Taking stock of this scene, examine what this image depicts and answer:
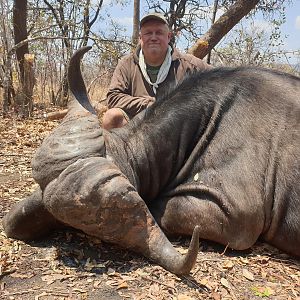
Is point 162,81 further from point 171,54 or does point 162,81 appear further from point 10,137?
point 10,137

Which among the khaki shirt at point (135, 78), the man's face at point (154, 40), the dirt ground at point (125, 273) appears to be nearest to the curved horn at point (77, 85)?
the dirt ground at point (125, 273)

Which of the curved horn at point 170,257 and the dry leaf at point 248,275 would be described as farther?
the dry leaf at point 248,275

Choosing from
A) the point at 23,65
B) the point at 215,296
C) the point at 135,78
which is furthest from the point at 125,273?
the point at 23,65

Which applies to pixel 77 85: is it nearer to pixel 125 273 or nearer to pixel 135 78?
→ pixel 125 273

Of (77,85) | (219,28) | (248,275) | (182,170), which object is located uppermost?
(219,28)

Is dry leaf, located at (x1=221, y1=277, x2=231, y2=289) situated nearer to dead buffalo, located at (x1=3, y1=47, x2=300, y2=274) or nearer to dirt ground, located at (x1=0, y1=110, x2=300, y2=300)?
dirt ground, located at (x1=0, y1=110, x2=300, y2=300)

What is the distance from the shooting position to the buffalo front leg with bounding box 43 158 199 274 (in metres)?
3.44

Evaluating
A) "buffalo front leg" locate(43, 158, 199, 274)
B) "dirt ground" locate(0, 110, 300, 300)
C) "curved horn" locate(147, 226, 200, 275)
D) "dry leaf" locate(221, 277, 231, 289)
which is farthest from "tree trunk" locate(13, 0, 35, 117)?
"dry leaf" locate(221, 277, 231, 289)

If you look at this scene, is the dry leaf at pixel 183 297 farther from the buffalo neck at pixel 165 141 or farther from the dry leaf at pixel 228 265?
the buffalo neck at pixel 165 141

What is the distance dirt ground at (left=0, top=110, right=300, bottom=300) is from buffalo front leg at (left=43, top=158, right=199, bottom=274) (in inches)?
6.7

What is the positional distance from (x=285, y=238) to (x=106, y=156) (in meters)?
1.67

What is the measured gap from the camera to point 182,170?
4406 mm

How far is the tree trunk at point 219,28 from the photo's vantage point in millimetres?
10484

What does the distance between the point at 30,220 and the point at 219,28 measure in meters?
8.09
